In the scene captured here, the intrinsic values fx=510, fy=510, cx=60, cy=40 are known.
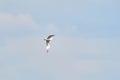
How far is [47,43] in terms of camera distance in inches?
3492

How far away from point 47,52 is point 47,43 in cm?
369

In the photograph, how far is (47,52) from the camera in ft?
280

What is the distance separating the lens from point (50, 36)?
8856 cm

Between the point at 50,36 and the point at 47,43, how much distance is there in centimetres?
133

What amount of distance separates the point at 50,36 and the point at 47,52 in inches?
167
